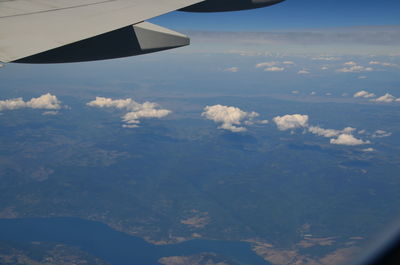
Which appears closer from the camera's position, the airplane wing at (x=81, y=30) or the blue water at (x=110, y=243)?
the airplane wing at (x=81, y=30)

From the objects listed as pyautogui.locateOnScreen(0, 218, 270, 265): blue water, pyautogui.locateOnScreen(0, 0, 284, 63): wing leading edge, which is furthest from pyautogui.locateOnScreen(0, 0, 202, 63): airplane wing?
pyautogui.locateOnScreen(0, 218, 270, 265): blue water

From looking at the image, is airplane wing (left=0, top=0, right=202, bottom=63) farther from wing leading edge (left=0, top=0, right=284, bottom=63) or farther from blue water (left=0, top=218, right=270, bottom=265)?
blue water (left=0, top=218, right=270, bottom=265)

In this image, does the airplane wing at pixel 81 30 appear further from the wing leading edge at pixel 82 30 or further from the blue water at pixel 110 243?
the blue water at pixel 110 243

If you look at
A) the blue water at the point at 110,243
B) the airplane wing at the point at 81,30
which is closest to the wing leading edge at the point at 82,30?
the airplane wing at the point at 81,30

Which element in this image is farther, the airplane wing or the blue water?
the blue water

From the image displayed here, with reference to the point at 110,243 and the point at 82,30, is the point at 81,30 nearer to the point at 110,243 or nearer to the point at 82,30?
the point at 82,30
